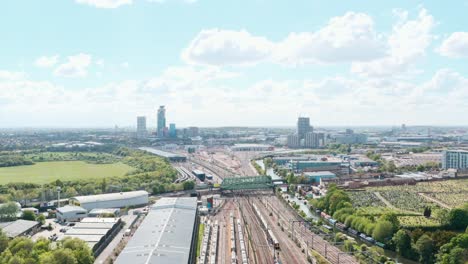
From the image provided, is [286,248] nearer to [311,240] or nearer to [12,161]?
[311,240]

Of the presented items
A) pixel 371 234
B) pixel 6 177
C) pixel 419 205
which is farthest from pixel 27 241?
pixel 6 177

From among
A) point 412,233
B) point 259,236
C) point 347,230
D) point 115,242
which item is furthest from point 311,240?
point 115,242

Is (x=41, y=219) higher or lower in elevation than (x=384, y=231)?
lower

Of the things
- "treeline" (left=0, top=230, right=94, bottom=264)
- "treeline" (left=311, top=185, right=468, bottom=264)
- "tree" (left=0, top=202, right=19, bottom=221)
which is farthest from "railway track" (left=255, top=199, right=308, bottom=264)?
"tree" (left=0, top=202, right=19, bottom=221)

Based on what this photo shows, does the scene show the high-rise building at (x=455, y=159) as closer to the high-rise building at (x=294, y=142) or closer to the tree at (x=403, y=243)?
the tree at (x=403, y=243)

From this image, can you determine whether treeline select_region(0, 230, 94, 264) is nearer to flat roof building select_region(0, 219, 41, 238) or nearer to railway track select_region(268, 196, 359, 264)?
flat roof building select_region(0, 219, 41, 238)

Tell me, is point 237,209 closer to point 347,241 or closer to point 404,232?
point 347,241

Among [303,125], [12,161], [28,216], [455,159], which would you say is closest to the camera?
[28,216]

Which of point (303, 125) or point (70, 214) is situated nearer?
point (70, 214)
